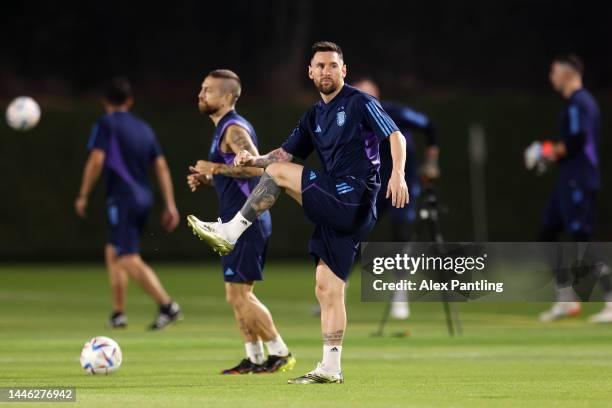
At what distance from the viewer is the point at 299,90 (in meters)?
37.8

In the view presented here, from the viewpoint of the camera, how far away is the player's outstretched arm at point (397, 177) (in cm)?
900

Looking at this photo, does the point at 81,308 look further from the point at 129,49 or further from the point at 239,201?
the point at 129,49

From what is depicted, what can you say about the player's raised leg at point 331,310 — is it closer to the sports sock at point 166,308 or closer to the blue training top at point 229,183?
the blue training top at point 229,183

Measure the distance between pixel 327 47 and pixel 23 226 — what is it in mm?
19840

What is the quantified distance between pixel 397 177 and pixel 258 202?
3.13 feet

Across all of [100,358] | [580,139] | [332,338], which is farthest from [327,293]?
[580,139]

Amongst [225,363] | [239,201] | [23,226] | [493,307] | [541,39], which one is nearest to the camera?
[239,201]

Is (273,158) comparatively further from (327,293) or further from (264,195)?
(327,293)

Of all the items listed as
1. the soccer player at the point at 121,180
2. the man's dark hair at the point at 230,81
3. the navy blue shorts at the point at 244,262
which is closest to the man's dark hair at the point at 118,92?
the soccer player at the point at 121,180

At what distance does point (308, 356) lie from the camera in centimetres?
1245

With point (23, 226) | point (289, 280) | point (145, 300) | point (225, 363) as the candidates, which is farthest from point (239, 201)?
point (23, 226)

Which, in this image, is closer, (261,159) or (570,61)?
(261,159)

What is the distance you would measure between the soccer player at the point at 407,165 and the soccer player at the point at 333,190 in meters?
4.42

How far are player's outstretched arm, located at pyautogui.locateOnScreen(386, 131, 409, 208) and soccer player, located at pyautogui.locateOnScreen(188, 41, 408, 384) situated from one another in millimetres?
81
